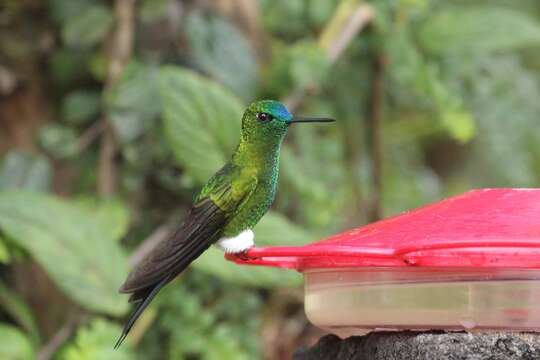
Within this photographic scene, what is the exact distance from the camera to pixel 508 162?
3896mm

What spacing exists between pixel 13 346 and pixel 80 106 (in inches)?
40.6

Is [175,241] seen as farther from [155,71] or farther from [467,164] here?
[467,164]

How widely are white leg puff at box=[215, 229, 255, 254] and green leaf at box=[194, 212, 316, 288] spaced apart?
1.25 m

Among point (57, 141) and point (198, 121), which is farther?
point (57, 141)

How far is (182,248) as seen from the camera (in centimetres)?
136

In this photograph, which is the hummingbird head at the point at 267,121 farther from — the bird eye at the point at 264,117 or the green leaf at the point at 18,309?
the green leaf at the point at 18,309

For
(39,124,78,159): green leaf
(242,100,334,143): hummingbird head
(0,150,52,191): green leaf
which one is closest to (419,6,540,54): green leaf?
(39,124,78,159): green leaf

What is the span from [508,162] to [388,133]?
0.76 m

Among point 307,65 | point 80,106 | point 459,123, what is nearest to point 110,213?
point 80,106

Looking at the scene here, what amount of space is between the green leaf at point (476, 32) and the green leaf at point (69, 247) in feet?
5.28

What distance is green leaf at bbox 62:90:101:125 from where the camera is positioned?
339cm

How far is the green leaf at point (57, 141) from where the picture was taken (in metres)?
3.31

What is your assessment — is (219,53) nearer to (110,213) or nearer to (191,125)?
(191,125)

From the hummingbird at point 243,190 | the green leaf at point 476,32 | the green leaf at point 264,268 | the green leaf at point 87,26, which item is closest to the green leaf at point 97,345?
the green leaf at point 264,268
